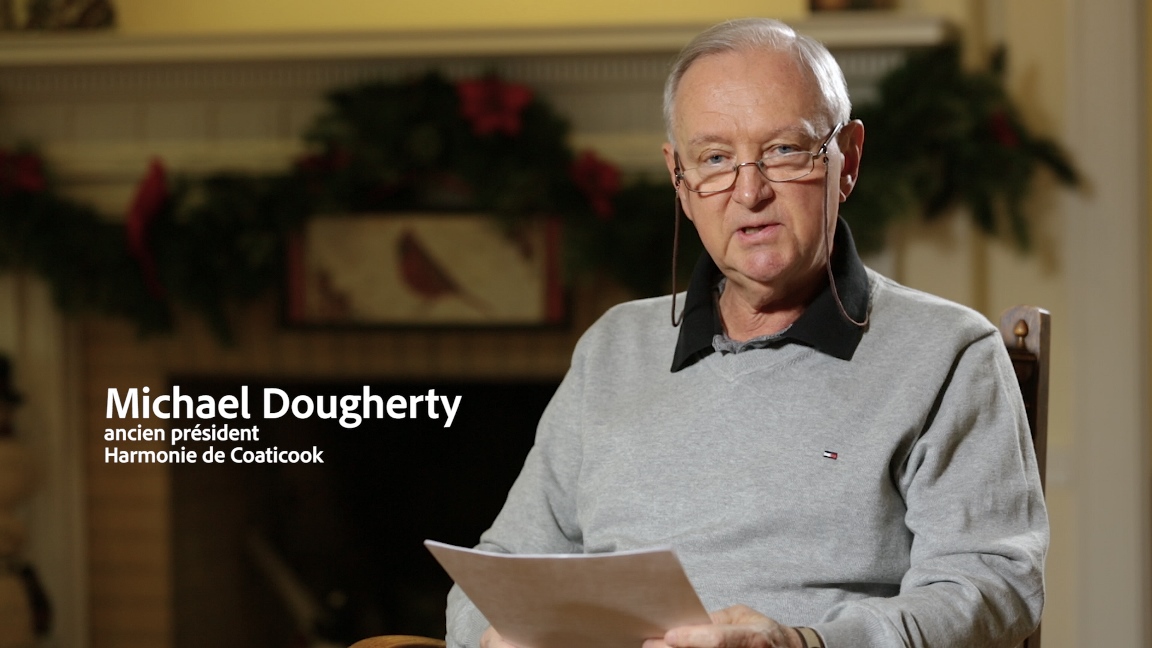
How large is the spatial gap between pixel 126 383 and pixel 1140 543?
247 centimetres

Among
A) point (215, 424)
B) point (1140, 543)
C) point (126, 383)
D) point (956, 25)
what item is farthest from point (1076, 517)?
point (126, 383)

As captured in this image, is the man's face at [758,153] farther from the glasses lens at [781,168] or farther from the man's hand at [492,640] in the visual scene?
the man's hand at [492,640]

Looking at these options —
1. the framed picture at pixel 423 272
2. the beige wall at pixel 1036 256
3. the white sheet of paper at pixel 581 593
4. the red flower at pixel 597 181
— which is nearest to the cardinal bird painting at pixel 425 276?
the framed picture at pixel 423 272

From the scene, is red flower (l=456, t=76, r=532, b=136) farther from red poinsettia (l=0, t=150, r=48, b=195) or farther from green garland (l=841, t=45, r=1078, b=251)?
red poinsettia (l=0, t=150, r=48, b=195)

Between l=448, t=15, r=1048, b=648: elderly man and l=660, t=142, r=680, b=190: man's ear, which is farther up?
l=660, t=142, r=680, b=190: man's ear

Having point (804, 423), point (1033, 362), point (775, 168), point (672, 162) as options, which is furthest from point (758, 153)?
point (1033, 362)

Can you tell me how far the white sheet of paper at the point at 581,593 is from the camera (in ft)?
3.05

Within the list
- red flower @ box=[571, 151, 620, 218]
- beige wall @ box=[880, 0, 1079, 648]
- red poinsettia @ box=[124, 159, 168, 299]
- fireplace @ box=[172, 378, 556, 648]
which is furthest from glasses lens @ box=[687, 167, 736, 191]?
red poinsettia @ box=[124, 159, 168, 299]

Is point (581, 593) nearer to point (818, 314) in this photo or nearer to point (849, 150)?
point (818, 314)

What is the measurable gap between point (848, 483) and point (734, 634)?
0.26 m

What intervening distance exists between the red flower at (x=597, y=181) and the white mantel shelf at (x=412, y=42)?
256 mm

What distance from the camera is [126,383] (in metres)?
3.05

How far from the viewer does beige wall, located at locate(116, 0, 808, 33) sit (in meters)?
2.97

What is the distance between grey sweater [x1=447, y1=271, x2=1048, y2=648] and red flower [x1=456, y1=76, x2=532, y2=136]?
138cm
